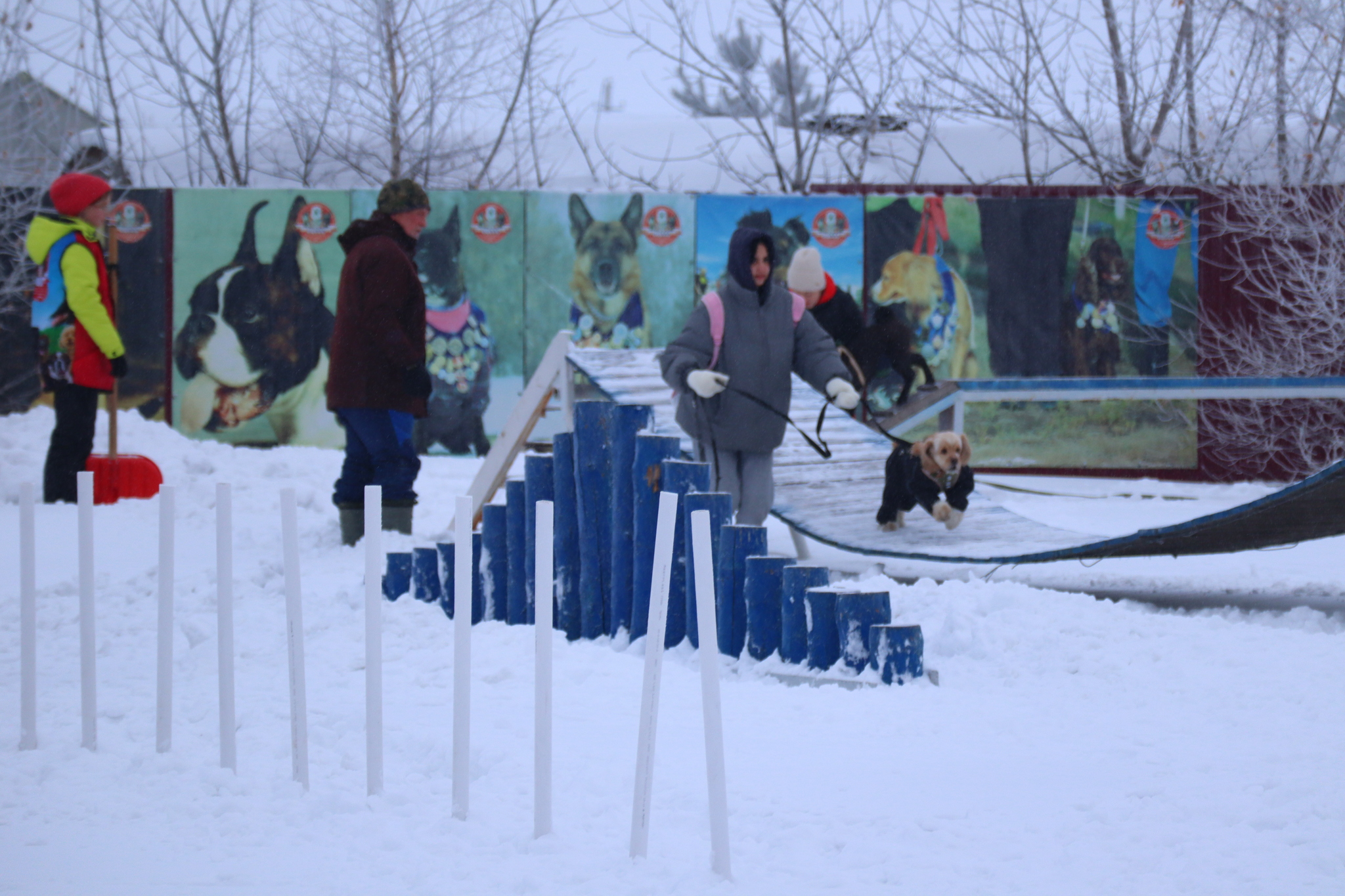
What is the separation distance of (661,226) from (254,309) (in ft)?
11.2

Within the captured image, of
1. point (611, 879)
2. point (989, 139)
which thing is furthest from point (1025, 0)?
point (611, 879)

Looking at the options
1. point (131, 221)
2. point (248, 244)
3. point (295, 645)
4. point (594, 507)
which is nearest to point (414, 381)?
point (594, 507)

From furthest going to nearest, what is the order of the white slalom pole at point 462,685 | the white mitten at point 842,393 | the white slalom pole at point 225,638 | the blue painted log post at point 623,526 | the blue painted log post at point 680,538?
1. the white mitten at point 842,393
2. the blue painted log post at point 623,526
3. the blue painted log post at point 680,538
4. the white slalom pole at point 225,638
5. the white slalom pole at point 462,685

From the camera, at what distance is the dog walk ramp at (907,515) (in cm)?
431

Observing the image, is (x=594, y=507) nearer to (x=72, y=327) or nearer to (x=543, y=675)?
(x=543, y=675)

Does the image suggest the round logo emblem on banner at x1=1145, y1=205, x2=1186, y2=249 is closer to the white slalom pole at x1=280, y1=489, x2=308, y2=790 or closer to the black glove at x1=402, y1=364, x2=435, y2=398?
the black glove at x1=402, y1=364, x2=435, y2=398

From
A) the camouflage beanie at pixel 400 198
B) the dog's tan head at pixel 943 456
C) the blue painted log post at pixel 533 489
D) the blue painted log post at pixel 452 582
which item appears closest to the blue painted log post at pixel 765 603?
the blue painted log post at pixel 533 489

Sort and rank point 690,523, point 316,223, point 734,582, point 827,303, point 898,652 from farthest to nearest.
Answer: point 316,223 < point 827,303 < point 734,582 < point 690,523 < point 898,652

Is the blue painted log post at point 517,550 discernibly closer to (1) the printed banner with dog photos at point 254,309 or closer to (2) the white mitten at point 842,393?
(2) the white mitten at point 842,393

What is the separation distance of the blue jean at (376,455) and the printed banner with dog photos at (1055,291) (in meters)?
5.52

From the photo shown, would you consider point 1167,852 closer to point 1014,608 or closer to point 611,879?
point 611,879

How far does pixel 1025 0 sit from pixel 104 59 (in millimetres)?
9251

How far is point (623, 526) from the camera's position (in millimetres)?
4254

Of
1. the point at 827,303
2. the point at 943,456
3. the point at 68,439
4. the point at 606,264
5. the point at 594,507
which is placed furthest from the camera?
the point at 606,264
